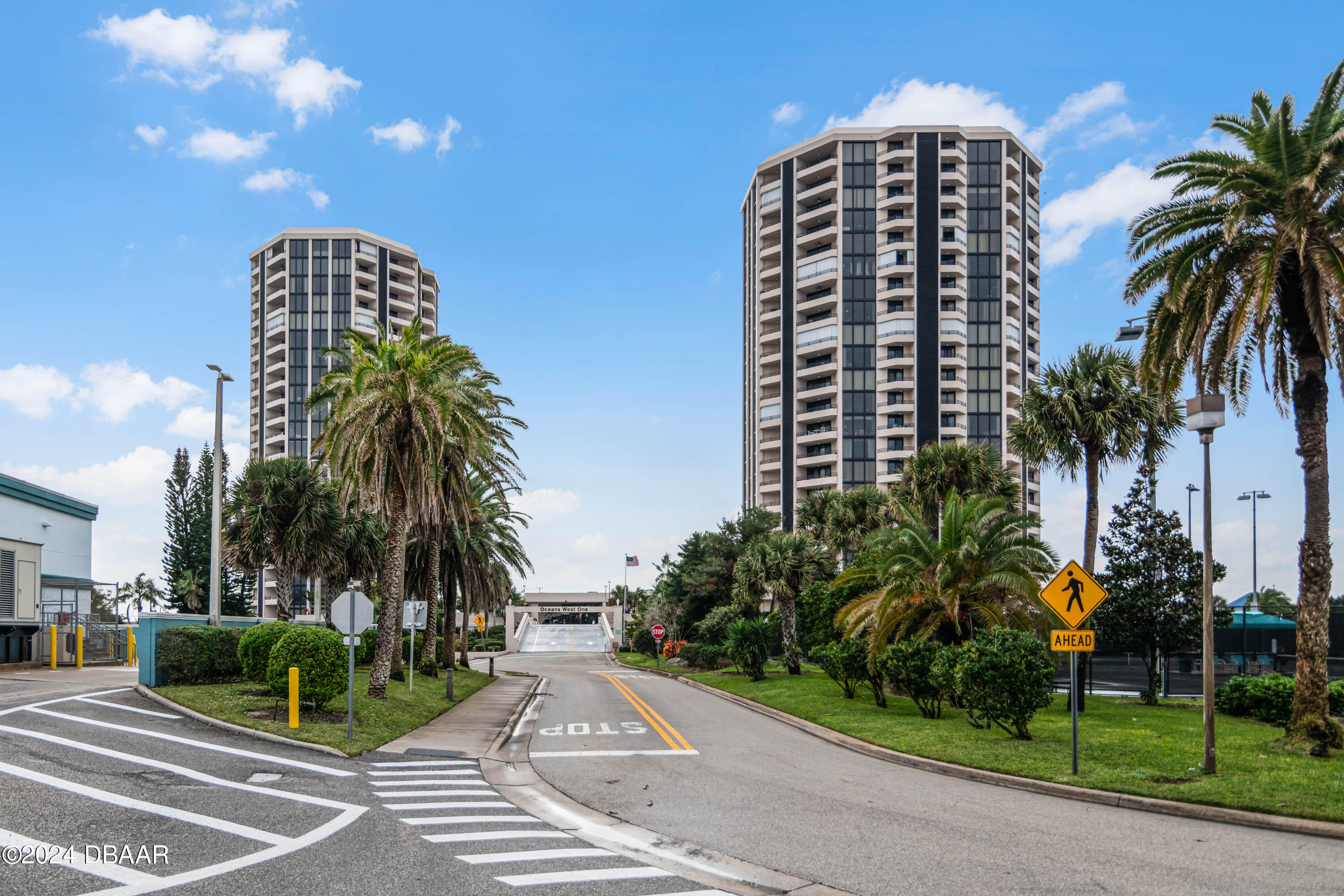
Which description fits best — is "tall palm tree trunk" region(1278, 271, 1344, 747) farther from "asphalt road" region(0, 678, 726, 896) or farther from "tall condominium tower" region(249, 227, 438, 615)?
"tall condominium tower" region(249, 227, 438, 615)

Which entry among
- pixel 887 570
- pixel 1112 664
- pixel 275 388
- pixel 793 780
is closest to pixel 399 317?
pixel 275 388

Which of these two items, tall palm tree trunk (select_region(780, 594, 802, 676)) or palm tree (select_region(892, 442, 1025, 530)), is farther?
tall palm tree trunk (select_region(780, 594, 802, 676))

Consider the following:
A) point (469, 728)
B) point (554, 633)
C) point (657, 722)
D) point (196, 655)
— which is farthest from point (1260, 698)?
point (554, 633)

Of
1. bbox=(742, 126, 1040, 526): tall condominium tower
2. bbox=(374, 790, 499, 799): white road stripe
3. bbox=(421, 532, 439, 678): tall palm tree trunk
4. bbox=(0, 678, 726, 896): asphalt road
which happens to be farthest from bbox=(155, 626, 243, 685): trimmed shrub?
bbox=(742, 126, 1040, 526): tall condominium tower

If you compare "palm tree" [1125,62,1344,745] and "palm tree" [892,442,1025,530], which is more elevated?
"palm tree" [1125,62,1344,745]

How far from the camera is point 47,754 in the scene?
42.8ft

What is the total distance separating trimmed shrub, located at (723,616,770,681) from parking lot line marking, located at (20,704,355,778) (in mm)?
26075

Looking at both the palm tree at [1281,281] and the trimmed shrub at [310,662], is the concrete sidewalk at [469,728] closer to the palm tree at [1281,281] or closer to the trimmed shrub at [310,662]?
the trimmed shrub at [310,662]

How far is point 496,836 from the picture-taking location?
996 centimetres

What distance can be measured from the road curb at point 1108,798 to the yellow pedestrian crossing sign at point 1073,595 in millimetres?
2679

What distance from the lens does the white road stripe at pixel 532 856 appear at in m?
8.84

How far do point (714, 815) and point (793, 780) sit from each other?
3.32 m

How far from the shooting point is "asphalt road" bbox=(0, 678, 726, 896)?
26.1 feet

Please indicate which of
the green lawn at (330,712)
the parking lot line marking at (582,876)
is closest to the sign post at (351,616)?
the green lawn at (330,712)
